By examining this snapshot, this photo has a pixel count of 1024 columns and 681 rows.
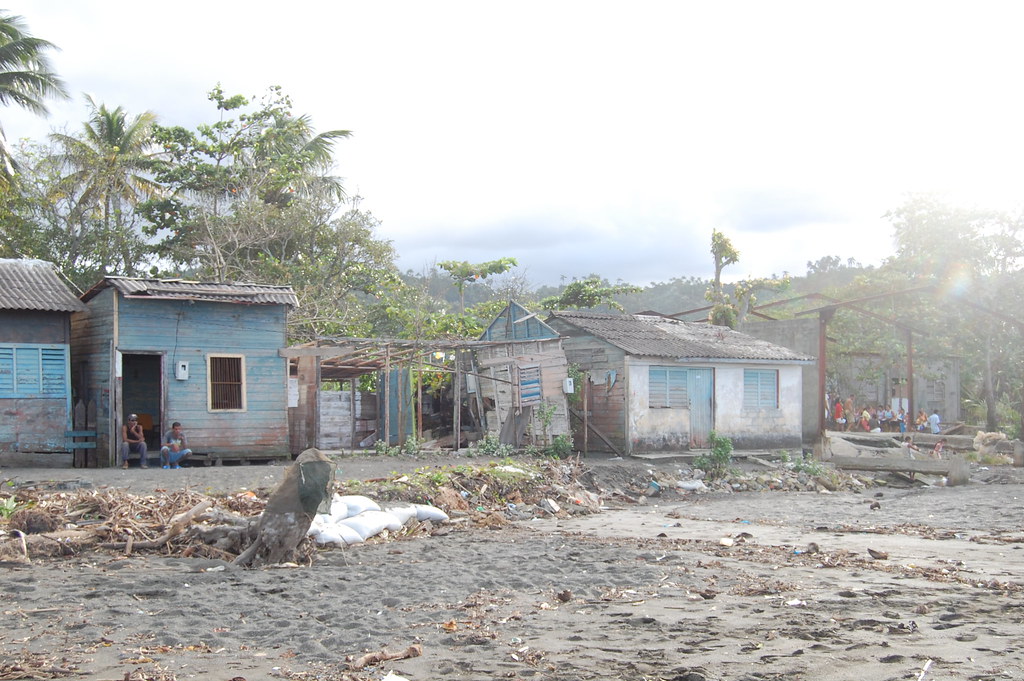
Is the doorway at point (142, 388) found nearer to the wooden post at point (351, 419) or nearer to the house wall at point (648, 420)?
the wooden post at point (351, 419)

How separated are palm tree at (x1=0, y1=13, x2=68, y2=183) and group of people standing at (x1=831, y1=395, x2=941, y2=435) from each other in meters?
24.5

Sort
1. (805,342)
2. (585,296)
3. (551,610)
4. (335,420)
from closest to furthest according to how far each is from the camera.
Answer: (551,610)
(335,420)
(805,342)
(585,296)

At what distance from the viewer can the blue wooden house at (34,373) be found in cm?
1722

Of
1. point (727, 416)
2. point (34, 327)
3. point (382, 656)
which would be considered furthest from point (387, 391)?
point (382, 656)

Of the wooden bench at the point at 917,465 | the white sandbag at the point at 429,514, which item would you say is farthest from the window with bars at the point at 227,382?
the wooden bench at the point at 917,465

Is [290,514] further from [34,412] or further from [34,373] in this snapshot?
[34,373]

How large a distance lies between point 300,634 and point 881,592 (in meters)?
4.83

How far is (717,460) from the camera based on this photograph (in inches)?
816

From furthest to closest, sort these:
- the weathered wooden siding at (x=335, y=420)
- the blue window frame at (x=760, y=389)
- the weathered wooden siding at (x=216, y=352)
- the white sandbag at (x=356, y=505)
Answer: the blue window frame at (x=760, y=389) < the weathered wooden siding at (x=335, y=420) < the weathered wooden siding at (x=216, y=352) < the white sandbag at (x=356, y=505)

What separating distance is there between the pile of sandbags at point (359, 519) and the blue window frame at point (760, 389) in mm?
12546

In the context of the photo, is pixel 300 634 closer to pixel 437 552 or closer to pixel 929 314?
pixel 437 552

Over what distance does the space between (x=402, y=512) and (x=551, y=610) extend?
516cm

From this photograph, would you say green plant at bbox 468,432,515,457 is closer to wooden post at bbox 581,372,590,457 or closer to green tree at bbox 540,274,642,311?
wooden post at bbox 581,372,590,457

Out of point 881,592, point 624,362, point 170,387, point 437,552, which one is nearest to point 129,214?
point 170,387
